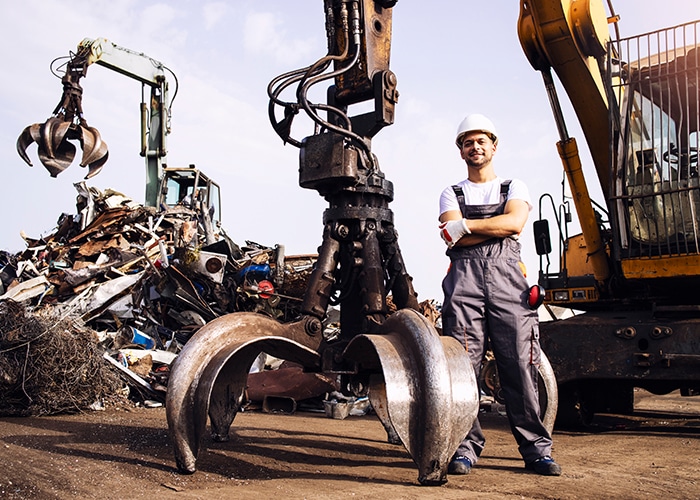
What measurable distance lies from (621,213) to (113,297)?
698 centimetres

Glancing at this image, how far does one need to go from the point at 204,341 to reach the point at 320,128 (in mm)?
1396

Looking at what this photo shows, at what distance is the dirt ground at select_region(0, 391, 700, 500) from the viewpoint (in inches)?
123

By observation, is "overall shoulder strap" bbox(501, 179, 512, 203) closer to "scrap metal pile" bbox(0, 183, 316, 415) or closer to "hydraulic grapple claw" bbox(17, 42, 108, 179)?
"hydraulic grapple claw" bbox(17, 42, 108, 179)

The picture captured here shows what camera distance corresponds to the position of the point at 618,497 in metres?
3.14

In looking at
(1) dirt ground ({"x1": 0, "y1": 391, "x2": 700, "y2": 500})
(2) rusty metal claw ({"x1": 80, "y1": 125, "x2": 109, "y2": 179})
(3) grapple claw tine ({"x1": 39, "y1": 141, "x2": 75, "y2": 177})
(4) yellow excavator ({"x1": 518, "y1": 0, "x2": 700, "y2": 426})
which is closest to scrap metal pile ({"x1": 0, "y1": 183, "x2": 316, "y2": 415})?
(1) dirt ground ({"x1": 0, "y1": 391, "x2": 700, "y2": 500})

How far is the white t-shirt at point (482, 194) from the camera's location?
3943 mm

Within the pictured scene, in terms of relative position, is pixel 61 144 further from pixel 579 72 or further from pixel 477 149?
pixel 579 72

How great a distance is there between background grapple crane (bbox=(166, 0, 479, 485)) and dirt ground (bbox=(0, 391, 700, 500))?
10.9 inches

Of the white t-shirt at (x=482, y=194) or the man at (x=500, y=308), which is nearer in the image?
the man at (x=500, y=308)

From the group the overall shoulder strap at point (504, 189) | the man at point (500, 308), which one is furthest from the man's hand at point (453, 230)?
the overall shoulder strap at point (504, 189)

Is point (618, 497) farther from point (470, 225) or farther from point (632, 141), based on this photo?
point (632, 141)

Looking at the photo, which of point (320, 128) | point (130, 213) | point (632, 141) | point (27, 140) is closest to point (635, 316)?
point (632, 141)

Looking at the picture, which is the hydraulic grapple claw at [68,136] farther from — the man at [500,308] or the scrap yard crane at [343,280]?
the man at [500,308]

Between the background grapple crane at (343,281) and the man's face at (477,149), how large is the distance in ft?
1.54
